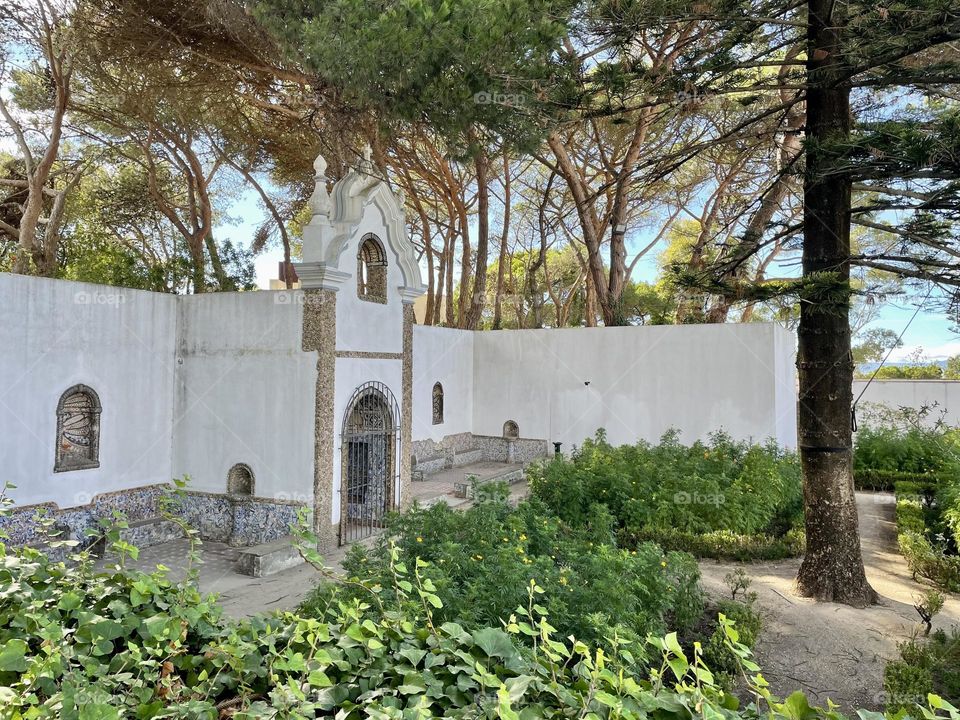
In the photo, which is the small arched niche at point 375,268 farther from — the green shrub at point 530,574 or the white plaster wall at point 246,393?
the green shrub at point 530,574

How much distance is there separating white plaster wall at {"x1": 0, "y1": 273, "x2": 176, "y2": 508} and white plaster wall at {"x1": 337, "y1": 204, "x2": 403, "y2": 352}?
3.41 metres

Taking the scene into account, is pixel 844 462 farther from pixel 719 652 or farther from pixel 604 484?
pixel 604 484

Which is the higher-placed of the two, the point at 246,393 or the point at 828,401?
the point at 828,401

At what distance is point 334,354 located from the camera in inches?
410

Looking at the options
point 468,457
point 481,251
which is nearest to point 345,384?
point 468,457

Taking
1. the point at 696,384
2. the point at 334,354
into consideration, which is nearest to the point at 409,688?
the point at 334,354

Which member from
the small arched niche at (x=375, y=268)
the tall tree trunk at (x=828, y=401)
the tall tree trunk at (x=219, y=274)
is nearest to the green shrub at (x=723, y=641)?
the tall tree trunk at (x=828, y=401)

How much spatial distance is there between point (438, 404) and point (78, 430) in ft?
30.1

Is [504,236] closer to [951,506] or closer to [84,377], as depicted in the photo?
[84,377]

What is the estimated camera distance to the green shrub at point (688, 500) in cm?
961

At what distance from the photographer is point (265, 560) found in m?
9.40

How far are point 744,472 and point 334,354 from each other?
7.27 meters

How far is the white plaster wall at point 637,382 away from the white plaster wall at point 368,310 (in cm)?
661

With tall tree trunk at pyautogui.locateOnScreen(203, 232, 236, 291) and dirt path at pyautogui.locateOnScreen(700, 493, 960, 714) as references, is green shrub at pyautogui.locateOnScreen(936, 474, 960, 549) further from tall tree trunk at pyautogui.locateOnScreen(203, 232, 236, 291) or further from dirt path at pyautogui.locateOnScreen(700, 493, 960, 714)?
tall tree trunk at pyautogui.locateOnScreen(203, 232, 236, 291)
